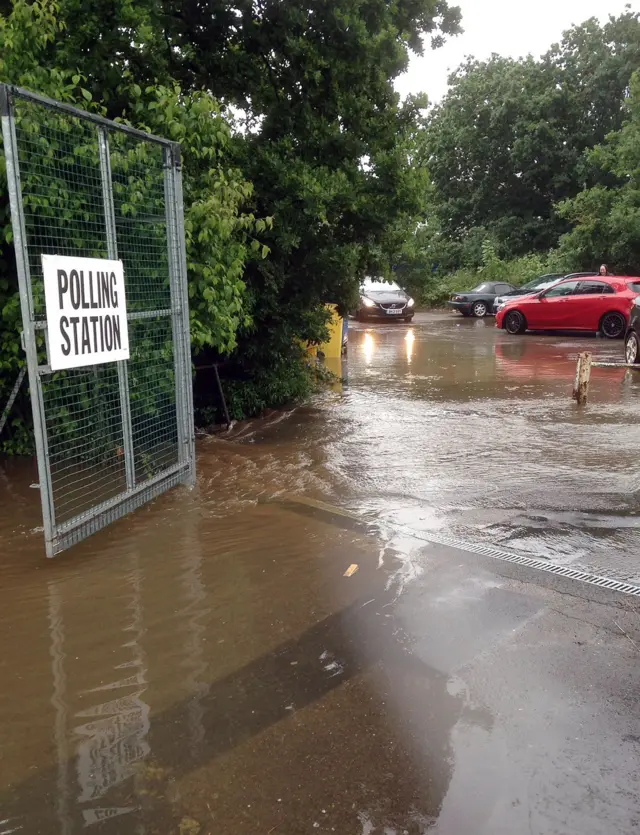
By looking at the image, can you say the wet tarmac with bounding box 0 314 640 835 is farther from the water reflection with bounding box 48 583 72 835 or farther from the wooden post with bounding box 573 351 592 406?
the wooden post with bounding box 573 351 592 406

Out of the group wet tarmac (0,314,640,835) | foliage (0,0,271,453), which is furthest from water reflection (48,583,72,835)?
foliage (0,0,271,453)

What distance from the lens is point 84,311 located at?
469cm

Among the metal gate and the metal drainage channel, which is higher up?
the metal gate

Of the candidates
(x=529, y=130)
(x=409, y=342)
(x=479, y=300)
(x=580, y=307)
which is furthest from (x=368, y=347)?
(x=529, y=130)

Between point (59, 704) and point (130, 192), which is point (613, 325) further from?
point (59, 704)

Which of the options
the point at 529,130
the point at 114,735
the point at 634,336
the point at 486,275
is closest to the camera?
the point at 114,735

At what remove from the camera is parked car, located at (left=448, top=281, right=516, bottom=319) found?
29812 millimetres

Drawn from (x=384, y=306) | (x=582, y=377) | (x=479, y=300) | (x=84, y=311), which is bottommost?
(x=582, y=377)

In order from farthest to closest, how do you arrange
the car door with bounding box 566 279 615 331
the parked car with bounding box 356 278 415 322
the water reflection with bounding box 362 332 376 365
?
1. the parked car with bounding box 356 278 415 322
2. the car door with bounding box 566 279 615 331
3. the water reflection with bounding box 362 332 376 365

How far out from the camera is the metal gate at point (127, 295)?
539 cm

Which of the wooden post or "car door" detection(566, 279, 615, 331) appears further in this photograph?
"car door" detection(566, 279, 615, 331)

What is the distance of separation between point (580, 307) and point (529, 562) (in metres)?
16.5

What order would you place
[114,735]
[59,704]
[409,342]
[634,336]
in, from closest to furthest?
[114,735]
[59,704]
[634,336]
[409,342]

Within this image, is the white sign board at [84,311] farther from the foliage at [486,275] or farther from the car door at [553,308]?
the foliage at [486,275]
